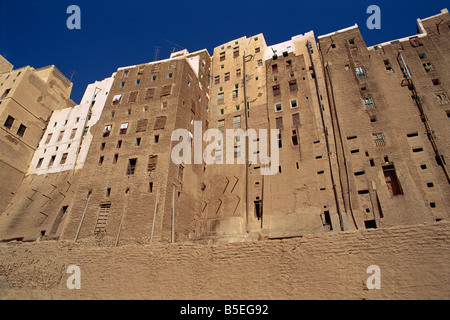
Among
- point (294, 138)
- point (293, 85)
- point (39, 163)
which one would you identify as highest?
point (293, 85)

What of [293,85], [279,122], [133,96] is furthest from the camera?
[293,85]

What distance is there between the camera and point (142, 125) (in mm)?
27078

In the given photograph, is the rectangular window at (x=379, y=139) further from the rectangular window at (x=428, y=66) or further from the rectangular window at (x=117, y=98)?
the rectangular window at (x=117, y=98)

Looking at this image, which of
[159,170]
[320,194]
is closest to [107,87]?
[159,170]

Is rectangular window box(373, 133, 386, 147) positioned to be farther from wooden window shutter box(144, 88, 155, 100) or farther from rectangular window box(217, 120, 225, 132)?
wooden window shutter box(144, 88, 155, 100)

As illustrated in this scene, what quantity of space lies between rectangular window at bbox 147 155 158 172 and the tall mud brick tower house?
0.32 ft

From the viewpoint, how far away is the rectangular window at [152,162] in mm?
23891

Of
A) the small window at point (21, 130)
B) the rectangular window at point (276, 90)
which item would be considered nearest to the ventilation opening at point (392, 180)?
the rectangular window at point (276, 90)

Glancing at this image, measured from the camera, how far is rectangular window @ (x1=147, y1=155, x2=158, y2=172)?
23891 mm

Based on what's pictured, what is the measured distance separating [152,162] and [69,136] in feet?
54.0

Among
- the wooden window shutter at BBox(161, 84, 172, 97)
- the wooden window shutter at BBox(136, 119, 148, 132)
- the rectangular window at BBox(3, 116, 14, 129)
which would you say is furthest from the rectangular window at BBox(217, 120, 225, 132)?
the rectangular window at BBox(3, 116, 14, 129)

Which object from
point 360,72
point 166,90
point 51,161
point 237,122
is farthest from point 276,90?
point 51,161

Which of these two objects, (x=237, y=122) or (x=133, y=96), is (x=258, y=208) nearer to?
(x=237, y=122)
